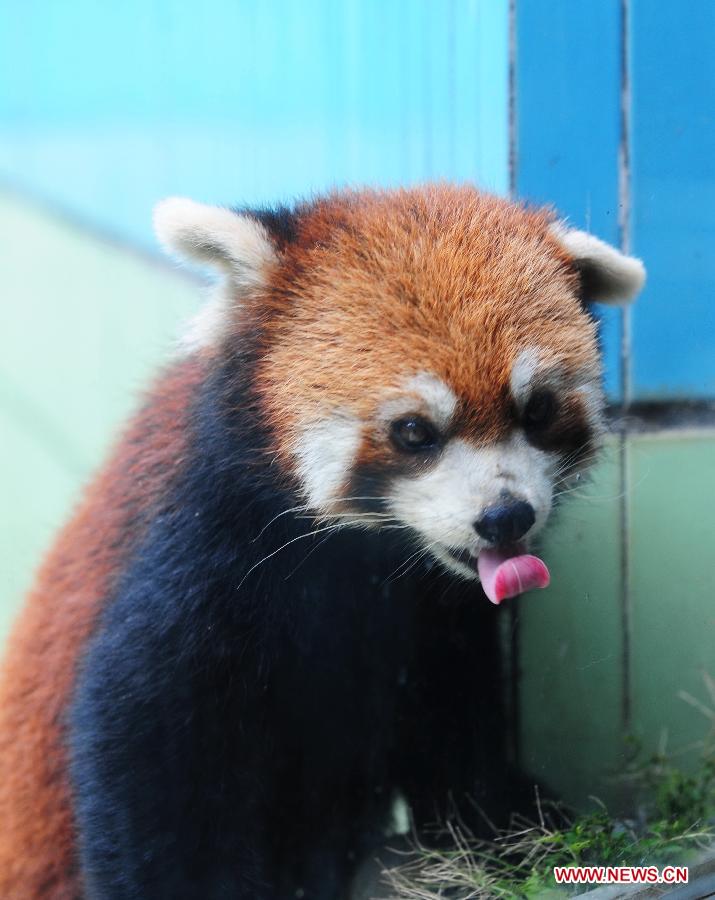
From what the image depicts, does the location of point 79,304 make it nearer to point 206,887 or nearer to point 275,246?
point 275,246

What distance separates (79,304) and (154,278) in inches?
7.8

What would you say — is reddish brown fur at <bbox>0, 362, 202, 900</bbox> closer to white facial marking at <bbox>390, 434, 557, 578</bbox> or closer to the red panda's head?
the red panda's head

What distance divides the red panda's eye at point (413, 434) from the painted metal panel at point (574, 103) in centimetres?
75

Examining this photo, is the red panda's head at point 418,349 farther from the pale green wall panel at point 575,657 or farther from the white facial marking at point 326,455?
the pale green wall panel at point 575,657

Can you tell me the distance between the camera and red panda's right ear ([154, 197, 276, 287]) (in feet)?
6.93

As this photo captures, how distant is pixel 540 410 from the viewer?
7.23 feet

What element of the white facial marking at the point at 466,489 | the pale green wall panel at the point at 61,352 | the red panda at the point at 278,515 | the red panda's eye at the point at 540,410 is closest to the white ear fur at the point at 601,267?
the red panda at the point at 278,515

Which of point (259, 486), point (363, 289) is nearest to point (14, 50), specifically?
point (363, 289)

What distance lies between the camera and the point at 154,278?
2.42 meters

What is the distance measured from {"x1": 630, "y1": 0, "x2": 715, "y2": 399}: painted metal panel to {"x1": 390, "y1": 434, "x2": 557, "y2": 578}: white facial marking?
0.83 m

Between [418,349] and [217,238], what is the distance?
522 mm

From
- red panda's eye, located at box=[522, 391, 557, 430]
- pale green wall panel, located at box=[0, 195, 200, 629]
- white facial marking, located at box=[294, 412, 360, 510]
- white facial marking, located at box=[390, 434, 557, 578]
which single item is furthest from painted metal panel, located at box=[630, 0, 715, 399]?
pale green wall panel, located at box=[0, 195, 200, 629]

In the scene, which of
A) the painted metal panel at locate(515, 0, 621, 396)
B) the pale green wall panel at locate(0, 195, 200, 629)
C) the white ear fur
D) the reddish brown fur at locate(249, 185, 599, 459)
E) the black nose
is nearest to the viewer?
the black nose

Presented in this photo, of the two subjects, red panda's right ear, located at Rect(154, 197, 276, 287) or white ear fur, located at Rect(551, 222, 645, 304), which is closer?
red panda's right ear, located at Rect(154, 197, 276, 287)
